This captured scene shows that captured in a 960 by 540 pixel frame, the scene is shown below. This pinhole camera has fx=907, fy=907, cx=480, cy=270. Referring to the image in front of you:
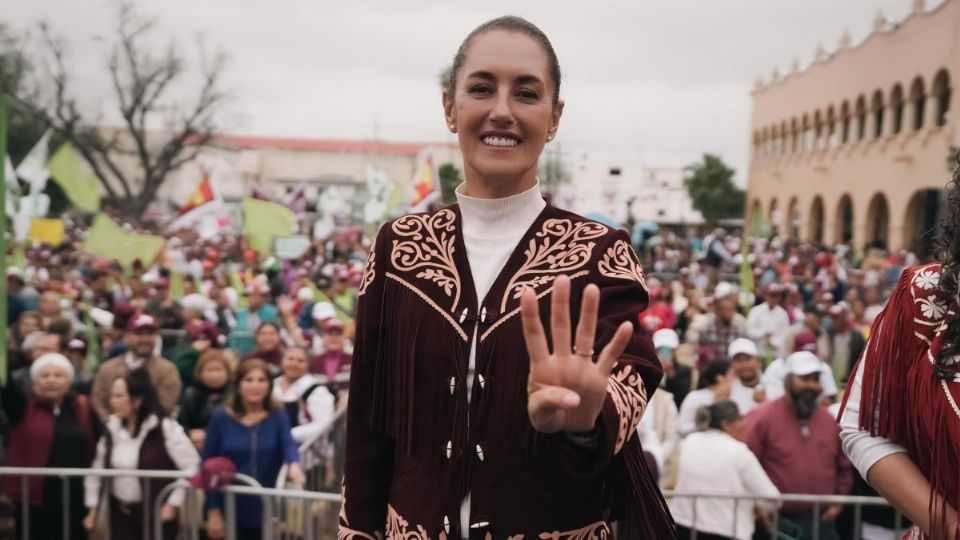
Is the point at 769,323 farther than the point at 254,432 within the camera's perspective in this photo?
Yes

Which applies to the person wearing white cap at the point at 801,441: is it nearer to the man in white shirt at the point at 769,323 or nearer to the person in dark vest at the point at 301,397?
the person in dark vest at the point at 301,397

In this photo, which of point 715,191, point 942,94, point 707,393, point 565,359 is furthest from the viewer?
point 715,191

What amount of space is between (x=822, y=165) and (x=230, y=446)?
36.5m

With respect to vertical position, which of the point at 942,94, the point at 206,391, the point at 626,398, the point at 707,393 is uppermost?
the point at 942,94

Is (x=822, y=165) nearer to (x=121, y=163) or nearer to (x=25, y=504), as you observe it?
(x=25, y=504)

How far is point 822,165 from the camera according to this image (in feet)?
123

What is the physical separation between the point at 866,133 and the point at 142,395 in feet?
110

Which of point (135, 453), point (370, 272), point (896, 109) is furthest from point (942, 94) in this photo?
point (370, 272)

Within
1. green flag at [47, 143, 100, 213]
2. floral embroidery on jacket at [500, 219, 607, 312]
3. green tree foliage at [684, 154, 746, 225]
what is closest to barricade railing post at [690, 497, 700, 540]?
floral embroidery on jacket at [500, 219, 607, 312]

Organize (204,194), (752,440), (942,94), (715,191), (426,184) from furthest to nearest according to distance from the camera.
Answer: (715,191), (942,94), (426,184), (204,194), (752,440)

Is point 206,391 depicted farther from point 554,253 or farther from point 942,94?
point 942,94

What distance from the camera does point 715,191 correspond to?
61.6 m

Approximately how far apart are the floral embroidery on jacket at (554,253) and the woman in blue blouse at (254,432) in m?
3.56

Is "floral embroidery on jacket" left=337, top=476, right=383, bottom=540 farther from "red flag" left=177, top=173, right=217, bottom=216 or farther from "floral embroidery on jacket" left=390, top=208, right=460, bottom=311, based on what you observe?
"red flag" left=177, top=173, right=217, bottom=216
